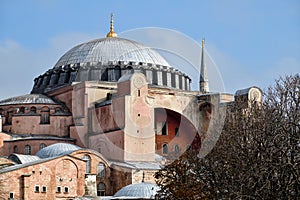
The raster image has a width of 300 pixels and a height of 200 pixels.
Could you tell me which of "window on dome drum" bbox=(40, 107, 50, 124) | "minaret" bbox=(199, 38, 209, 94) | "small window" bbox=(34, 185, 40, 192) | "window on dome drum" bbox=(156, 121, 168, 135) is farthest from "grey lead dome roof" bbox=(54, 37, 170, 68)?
"small window" bbox=(34, 185, 40, 192)

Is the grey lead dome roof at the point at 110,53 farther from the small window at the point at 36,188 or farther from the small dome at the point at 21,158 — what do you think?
the small window at the point at 36,188

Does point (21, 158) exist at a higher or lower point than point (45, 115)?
lower

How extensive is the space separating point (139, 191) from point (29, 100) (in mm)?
13713

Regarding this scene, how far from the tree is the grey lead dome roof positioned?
63.4ft

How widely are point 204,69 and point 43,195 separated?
20347 mm

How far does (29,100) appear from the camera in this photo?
49.5 meters

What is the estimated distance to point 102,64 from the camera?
5041cm

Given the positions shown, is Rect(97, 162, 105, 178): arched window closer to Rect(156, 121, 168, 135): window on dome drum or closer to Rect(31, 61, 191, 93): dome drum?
Rect(156, 121, 168, 135): window on dome drum

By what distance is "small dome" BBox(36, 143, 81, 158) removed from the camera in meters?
43.7

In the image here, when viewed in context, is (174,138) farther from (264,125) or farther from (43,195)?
(264,125)

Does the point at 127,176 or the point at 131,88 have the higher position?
the point at 131,88

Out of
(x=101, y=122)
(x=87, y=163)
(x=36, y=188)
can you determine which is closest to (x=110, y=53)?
(x=101, y=122)


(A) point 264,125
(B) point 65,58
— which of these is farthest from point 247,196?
(B) point 65,58

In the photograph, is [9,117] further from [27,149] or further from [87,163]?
[87,163]
